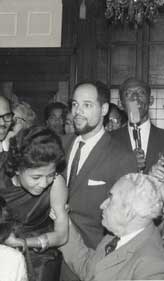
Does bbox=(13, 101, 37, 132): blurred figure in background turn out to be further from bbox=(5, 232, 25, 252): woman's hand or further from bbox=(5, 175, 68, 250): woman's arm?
bbox=(5, 232, 25, 252): woman's hand

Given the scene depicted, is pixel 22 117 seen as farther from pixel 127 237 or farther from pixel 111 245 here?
pixel 127 237

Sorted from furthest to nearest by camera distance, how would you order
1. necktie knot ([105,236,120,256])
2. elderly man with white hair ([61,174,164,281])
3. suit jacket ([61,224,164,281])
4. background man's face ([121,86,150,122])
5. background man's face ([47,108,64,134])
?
background man's face ([47,108,64,134]) < background man's face ([121,86,150,122]) < necktie knot ([105,236,120,256]) < elderly man with white hair ([61,174,164,281]) < suit jacket ([61,224,164,281])

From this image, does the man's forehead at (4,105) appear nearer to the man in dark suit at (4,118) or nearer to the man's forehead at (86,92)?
the man in dark suit at (4,118)

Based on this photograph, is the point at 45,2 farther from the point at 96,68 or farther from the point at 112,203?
the point at 112,203

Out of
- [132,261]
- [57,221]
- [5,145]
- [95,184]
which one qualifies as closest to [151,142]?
[95,184]

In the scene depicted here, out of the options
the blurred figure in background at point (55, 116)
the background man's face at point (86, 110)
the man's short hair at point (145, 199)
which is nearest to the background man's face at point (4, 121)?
the background man's face at point (86, 110)

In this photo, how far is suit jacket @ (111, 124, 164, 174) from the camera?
369 cm

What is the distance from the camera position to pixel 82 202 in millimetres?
3084

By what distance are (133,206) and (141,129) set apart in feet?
5.28

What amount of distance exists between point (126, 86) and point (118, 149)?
41.0 inches

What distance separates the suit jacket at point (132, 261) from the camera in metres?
2.17

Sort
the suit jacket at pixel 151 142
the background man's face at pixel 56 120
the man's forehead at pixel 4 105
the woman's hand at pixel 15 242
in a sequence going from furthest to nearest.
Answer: the background man's face at pixel 56 120 < the suit jacket at pixel 151 142 < the man's forehead at pixel 4 105 < the woman's hand at pixel 15 242

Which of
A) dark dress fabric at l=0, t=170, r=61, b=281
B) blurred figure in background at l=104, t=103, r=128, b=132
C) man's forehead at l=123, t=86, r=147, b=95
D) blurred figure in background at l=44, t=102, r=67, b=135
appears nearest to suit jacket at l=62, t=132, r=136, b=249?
dark dress fabric at l=0, t=170, r=61, b=281

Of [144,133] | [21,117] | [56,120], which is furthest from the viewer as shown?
[56,120]
